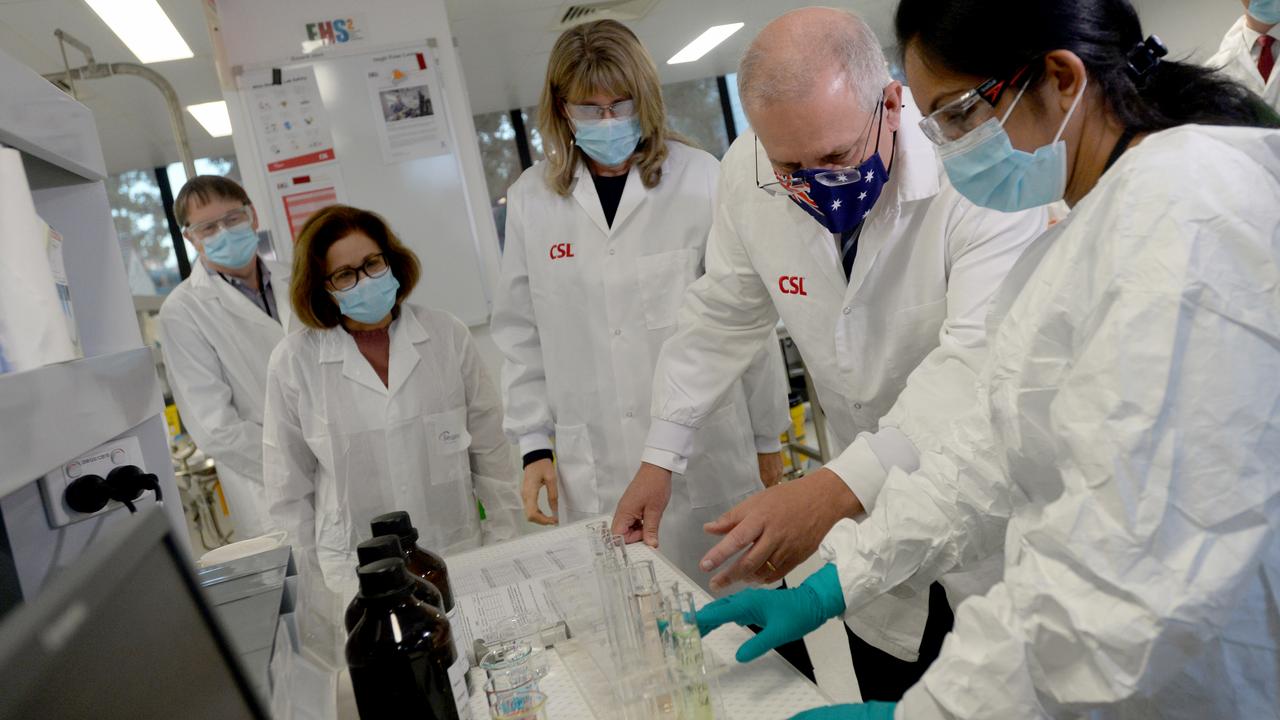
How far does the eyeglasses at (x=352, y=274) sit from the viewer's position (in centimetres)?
203

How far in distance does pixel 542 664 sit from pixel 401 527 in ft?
0.77

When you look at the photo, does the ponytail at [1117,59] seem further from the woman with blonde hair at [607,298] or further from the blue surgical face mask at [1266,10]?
the blue surgical face mask at [1266,10]

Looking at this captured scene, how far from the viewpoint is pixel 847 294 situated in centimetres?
150

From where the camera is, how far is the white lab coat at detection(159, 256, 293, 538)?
2.76 m

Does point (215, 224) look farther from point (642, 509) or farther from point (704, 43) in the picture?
point (704, 43)

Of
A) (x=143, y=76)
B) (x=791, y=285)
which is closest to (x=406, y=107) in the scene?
(x=143, y=76)

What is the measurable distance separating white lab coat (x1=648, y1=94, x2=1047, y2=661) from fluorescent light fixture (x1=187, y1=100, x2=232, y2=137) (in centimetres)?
441

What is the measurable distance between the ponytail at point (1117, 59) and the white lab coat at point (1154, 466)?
5.4 inches

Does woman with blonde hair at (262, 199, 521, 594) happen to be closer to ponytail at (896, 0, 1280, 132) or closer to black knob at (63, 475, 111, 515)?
black knob at (63, 475, 111, 515)

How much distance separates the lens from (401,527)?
43.1 inches

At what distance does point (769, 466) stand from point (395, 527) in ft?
3.84

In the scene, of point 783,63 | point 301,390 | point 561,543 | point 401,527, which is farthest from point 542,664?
point 301,390

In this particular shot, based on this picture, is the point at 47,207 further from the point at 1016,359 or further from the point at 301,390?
the point at 1016,359

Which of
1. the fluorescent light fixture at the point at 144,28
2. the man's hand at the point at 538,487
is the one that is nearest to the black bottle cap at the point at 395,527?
the man's hand at the point at 538,487
